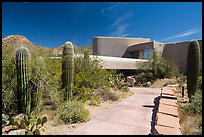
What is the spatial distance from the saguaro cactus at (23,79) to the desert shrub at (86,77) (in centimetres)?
256

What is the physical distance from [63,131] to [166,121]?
287 centimetres

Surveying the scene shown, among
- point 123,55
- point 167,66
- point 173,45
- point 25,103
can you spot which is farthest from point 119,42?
point 25,103

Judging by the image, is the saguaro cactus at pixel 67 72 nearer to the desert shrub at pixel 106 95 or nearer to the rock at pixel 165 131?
the desert shrub at pixel 106 95

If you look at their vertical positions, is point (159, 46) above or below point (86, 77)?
above

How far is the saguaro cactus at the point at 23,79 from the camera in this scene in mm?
6074

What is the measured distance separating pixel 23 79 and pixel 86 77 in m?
3.68

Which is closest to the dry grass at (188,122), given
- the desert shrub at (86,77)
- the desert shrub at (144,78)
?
the desert shrub at (86,77)

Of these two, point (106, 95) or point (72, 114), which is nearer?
point (72, 114)

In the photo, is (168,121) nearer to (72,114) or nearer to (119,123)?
(119,123)

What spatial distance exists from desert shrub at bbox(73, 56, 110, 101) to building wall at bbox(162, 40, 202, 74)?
647 inches

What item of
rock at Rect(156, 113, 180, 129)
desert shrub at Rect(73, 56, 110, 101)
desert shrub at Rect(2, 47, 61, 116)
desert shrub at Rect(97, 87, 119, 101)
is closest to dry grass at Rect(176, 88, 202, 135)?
rock at Rect(156, 113, 180, 129)

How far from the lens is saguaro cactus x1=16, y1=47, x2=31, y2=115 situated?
→ 6.07 m

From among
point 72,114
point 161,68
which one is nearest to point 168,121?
point 72,114

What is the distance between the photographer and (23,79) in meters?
6.13
